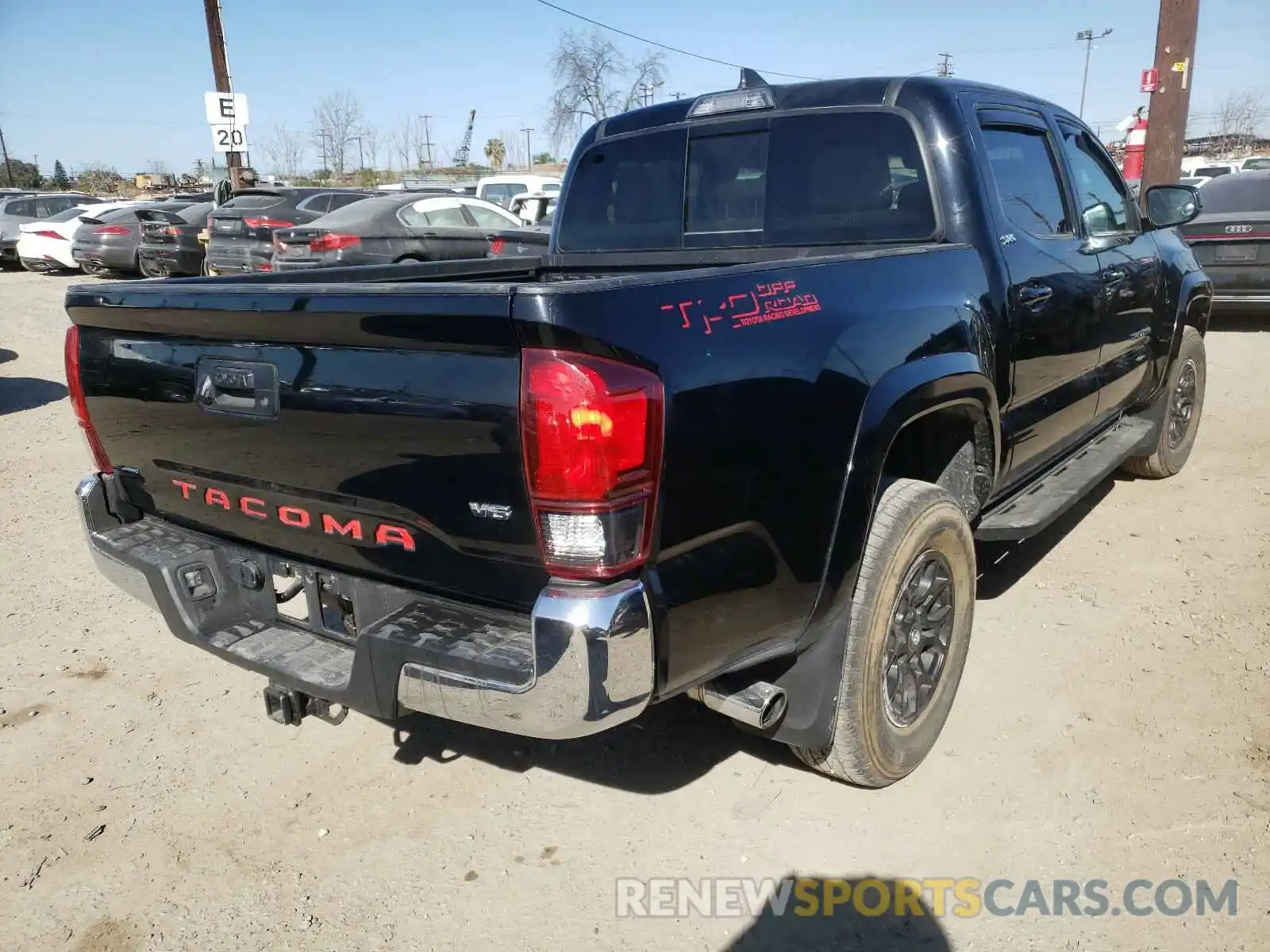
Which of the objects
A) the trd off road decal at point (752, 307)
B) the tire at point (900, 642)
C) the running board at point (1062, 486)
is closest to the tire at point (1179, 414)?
the running board at point (1062, 486)

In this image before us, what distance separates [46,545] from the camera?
4996 mm

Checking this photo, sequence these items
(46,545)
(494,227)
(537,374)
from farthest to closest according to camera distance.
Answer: (494,227) < (46,545) < (537,374)

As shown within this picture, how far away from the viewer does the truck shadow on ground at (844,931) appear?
90.4 inches

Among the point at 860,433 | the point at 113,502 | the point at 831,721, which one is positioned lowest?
the point at 831,721

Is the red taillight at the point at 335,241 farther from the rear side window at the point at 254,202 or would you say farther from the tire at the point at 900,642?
the tire at the point at 900,642

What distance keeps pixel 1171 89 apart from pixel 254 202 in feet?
41.8

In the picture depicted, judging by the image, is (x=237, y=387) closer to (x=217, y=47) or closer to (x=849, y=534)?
(x=849, y=534)

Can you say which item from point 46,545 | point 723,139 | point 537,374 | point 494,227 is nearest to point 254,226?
point 494,227

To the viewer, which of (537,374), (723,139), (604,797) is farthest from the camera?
(723,139)

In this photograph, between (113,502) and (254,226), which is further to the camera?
(254,226)

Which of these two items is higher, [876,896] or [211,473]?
[211,473]

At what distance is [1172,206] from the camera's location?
473 cm

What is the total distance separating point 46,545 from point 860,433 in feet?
15.1

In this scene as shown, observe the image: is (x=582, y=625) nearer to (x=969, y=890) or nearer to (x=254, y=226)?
(x=969, y=890)
